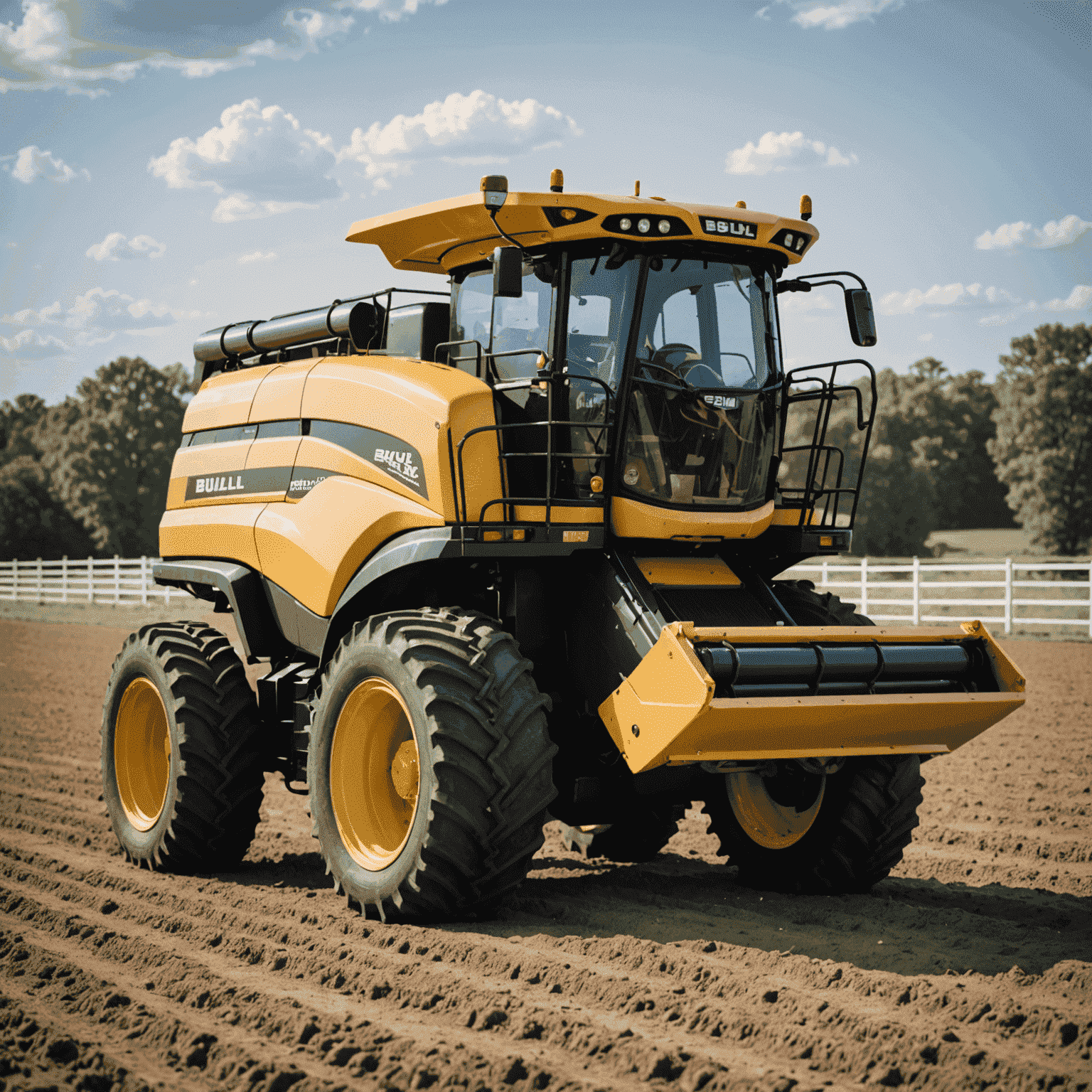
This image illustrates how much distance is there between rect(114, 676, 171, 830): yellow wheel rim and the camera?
337 inches

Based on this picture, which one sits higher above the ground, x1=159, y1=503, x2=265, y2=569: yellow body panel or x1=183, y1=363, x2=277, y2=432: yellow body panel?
x1=183, y1=363, x2=277, y2=432: yellow body panel

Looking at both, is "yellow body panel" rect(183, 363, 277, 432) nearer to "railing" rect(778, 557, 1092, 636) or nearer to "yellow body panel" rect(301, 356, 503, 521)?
"yellow body panel" rect(301, 356, 503, 521)

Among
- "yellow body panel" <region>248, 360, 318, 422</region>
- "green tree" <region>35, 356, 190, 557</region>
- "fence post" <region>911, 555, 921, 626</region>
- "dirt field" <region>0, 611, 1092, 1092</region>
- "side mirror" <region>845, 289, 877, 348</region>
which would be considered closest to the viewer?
"dirt field" <region>0, 611, 1092, 1092</region>

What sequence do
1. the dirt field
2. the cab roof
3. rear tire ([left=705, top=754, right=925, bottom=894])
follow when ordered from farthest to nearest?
rear tire ([left=705, top=754, right=925, bottom=894])
the cab roof
the dirt field

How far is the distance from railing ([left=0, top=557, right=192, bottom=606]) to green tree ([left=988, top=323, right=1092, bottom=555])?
3157 cm

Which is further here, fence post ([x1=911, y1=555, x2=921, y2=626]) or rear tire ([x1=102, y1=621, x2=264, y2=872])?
fence post ([x1=911, y1=555, x2=921, y2=626])

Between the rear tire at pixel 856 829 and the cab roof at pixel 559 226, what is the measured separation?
287 cm

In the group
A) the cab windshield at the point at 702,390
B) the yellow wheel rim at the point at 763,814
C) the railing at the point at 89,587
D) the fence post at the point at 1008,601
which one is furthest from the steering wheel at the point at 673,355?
the railing at the point at 89,587

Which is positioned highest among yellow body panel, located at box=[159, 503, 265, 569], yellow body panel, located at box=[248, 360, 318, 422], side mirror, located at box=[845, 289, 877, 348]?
side mirror, located at box=[845, 289, 877, 348]

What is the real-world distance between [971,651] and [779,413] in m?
1.72

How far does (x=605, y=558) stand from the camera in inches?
266

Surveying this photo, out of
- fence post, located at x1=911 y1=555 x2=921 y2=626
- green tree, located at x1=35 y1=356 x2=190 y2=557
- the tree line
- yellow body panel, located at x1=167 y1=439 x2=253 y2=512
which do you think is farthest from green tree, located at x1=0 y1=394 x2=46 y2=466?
yellow body panel, located at x1=167 y1=439 x2=253 y2=512

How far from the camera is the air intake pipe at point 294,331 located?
26.0 ft

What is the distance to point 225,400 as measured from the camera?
8.84 meters
